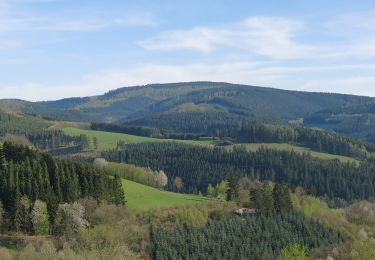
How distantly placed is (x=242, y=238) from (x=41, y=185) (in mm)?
57942

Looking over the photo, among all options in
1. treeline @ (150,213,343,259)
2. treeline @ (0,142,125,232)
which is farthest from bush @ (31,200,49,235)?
treeline @ (150,213,343,259)

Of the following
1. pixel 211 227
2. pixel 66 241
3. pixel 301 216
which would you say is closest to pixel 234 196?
pixel 301 216

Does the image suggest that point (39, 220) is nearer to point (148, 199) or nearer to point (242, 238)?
point (148, 199)

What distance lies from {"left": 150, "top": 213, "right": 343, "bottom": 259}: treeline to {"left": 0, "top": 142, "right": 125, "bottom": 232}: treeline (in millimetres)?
25202

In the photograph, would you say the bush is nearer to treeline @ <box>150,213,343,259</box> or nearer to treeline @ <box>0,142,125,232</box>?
treeline @ <box>0,142,125,232</box>

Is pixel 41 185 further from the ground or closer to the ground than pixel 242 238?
further from the ground

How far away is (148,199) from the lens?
178 m

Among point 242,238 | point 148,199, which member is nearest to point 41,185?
point 148,199

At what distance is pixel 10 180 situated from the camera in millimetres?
140125

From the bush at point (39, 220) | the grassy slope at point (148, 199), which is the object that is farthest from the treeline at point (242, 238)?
the bush at point (39, 220)

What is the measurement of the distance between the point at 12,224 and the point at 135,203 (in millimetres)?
45653

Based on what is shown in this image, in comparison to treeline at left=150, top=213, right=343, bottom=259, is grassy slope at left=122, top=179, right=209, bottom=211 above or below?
above

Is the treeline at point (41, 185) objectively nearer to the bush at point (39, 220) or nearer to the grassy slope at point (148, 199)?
the bush at point (39, 220)

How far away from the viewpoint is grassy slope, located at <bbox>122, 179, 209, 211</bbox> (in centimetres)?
16909
